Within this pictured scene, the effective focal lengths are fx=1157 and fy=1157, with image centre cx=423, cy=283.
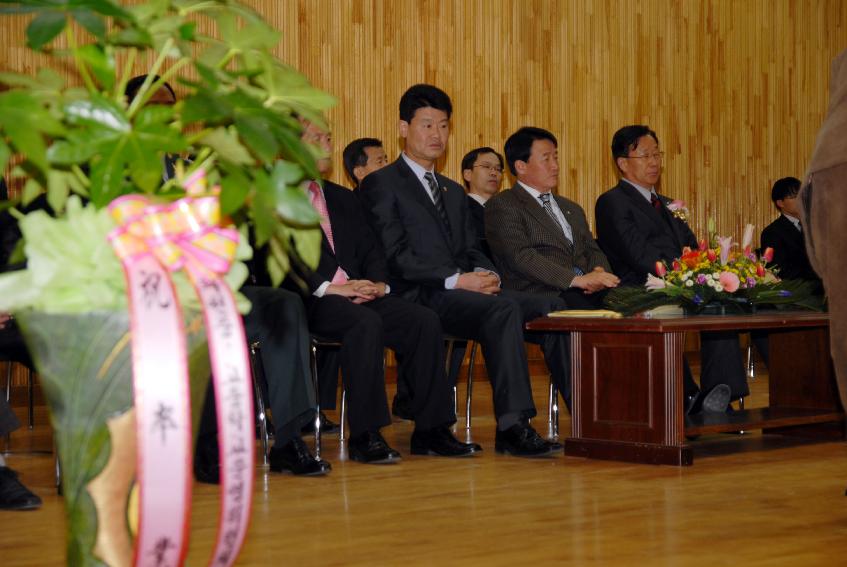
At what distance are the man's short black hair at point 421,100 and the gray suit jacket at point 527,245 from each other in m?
0.65

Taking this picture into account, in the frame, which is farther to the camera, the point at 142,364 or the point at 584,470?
the point at 584,470

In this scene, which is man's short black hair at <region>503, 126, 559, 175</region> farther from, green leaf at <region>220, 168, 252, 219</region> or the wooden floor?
green leaf at <region>220, 168, 252, 219</region>

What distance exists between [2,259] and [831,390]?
11.1ft

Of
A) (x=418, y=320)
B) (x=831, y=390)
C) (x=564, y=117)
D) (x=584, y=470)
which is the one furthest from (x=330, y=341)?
(x=564, y=117)

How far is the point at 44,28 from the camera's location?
45.5 inches

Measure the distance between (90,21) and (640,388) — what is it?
11.2ft

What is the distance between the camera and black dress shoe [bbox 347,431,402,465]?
13.7ft

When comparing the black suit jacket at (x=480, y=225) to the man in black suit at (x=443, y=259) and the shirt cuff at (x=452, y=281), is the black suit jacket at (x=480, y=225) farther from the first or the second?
the shirt cuff at (x=452, y=281)

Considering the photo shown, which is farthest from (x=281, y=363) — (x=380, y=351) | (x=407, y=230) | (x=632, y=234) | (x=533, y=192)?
(x=632, y=234)

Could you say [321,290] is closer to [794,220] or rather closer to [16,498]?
[16,498]

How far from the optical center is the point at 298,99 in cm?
128

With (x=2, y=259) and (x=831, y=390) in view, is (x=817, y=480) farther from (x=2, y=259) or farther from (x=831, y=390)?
(x=2, y=259)

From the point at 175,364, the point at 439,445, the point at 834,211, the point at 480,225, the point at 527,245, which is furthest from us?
the point at 480,225

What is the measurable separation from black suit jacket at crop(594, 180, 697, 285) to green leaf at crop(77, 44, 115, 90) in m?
4.77
